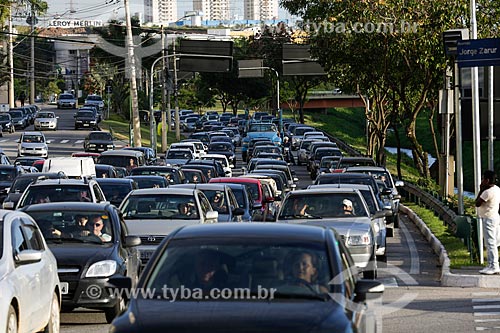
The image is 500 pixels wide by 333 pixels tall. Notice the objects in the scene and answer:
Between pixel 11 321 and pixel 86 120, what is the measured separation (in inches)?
3311

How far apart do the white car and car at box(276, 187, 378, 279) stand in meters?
6.83

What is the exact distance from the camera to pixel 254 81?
12044 centimetres

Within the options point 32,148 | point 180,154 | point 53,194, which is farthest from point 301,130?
point 53,194

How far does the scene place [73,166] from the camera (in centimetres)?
3391

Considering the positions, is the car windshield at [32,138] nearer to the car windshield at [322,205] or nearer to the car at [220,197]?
the car at [220,197]

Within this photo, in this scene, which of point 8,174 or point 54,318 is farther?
point 8,174

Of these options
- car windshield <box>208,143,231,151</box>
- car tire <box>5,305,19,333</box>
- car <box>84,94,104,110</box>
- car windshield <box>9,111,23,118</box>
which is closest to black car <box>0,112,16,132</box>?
car windshield <box>9,111,23,118</box>

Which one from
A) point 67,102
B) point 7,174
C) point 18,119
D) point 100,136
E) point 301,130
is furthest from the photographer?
point 67,102

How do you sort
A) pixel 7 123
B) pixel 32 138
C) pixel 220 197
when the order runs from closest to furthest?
pixel 220 197, pixel 32 138, pixel 7 123

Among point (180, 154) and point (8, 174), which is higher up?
point (8, 174)

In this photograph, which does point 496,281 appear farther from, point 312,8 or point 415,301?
point 312,8

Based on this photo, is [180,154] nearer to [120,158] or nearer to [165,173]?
[120,158]

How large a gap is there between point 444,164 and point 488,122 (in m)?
15.9

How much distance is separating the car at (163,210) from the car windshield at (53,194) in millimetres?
2613
